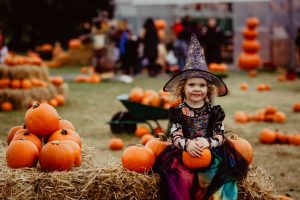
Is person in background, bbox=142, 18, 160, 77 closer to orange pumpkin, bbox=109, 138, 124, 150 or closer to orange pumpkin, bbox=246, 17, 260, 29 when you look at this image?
orange pumpkin, bbox=246, 17, 260, 29

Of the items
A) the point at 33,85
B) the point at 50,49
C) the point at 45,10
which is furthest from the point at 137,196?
the point at 50,49

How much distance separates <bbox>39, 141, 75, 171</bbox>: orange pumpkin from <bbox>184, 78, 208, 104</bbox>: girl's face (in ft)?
3.51

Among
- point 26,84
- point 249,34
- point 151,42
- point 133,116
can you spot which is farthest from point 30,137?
point 249,34

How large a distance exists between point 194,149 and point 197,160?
9 centimetres

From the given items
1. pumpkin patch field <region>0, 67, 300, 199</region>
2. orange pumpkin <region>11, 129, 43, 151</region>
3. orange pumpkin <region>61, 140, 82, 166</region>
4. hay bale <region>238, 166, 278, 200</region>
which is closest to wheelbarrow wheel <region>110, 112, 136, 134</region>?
pumpkin patch field <region>0, 67, 300, 199</region>

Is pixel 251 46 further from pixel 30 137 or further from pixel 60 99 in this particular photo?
pixel 30 137

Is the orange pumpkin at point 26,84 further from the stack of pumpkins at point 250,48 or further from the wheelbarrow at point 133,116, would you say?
the stack of pumpkins at point 250,48

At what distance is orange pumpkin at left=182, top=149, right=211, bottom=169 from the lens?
170 inches

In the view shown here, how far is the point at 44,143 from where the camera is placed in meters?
5.16

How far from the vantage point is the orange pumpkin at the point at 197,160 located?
14.2 ft

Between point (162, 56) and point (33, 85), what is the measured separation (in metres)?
10.5

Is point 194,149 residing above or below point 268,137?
above

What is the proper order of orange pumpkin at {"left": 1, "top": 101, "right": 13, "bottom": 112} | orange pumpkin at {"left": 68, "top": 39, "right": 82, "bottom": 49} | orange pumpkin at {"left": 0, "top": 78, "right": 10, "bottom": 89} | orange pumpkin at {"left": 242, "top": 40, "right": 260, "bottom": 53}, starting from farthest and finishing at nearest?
orange pumpkin at {"left": 68, "top": 39, "right": 82, "bottom": 49}
orange pumpkin at {"left": 242, "top": 40, "right": 260, "bottom": 53}
orange pumpkin at {"left": 0, "top": 78, "right": 10, "bottom": 89}
orange pumpkin at {"left": 1, "top": 101, "right": 13, "bottom": 112}

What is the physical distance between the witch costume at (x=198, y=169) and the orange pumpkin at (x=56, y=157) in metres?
0.71
